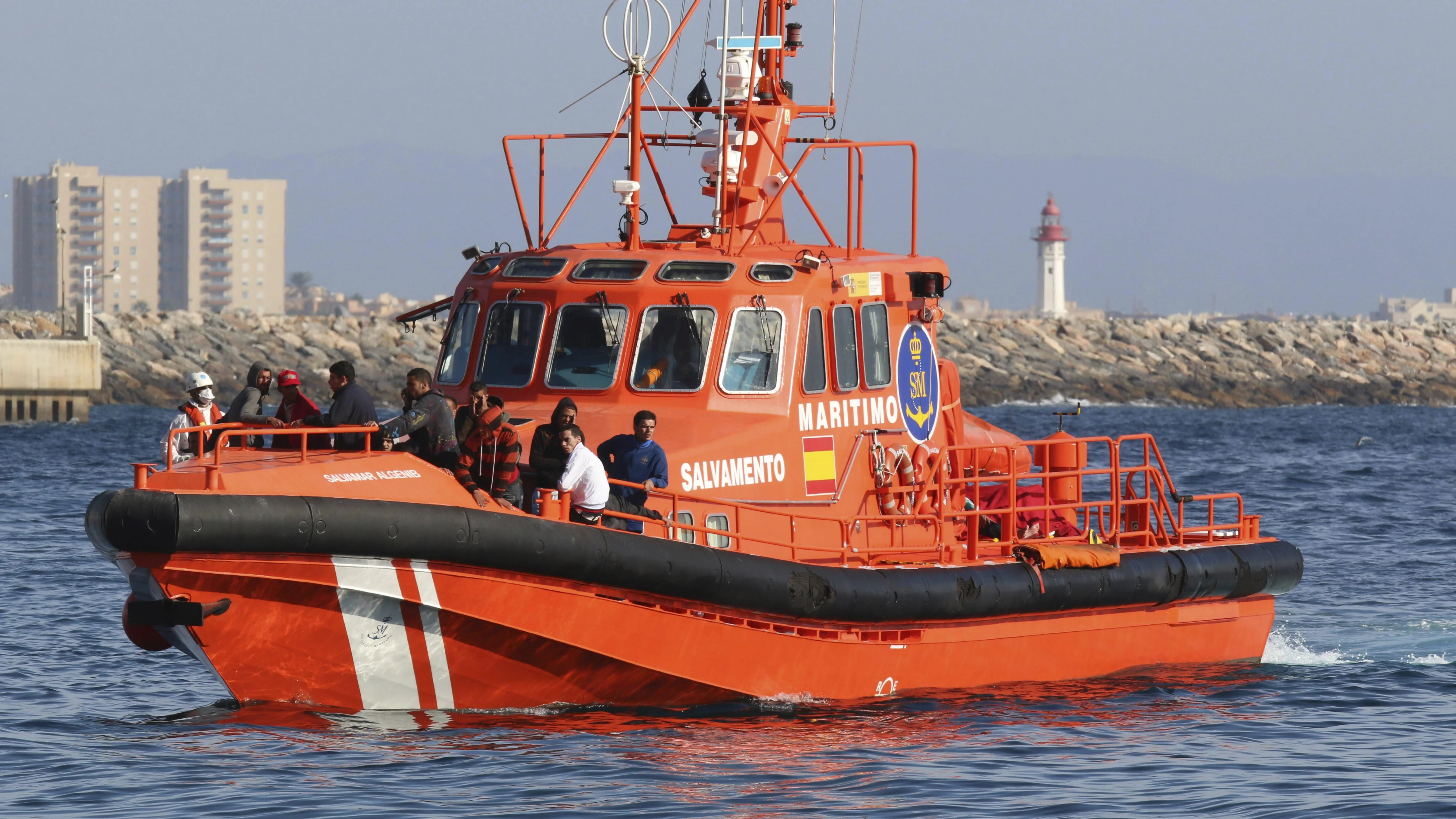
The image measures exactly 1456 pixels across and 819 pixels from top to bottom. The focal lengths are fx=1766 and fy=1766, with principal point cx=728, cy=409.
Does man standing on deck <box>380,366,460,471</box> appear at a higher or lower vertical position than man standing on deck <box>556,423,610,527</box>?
higher

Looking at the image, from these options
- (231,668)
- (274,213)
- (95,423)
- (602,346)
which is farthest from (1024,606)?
(274,213)

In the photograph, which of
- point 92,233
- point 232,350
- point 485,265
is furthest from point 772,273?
point 92,233

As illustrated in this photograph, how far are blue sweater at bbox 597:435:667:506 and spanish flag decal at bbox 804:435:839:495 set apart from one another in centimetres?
112

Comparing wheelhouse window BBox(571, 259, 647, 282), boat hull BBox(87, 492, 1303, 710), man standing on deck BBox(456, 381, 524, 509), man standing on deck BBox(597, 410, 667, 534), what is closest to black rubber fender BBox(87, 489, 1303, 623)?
boat hull BBox(87, 492, 1303, 710)

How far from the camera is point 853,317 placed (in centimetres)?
1069

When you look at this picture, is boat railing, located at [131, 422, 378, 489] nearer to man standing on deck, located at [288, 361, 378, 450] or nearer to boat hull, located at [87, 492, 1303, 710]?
man standing on deck, located at [288, 361, 378, 450]

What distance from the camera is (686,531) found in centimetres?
977

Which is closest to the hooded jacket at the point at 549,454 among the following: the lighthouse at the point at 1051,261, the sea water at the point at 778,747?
the sea water at the point at 778,747

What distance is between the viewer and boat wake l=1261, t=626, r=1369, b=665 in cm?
1255

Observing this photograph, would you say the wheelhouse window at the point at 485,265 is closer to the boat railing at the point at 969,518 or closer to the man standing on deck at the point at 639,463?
the man standing on deck at the point at 639,463

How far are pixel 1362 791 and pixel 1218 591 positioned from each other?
3.22 m

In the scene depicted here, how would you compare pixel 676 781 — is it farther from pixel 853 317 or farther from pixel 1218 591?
pixel 1218 591

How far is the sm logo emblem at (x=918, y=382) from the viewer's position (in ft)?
36.4

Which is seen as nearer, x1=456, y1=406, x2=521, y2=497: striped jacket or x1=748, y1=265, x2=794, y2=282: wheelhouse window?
x1=456, y1=406, x2=521, y2=497: striped jacket
